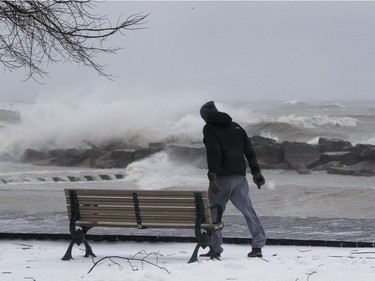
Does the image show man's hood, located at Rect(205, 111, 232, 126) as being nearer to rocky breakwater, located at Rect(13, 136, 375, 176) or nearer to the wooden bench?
the wooden bench

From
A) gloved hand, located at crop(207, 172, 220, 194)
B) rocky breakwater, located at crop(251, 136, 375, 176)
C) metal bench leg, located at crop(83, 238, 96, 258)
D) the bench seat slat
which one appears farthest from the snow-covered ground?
rocky breakwater, located at crop(251, 136, 375, 176)

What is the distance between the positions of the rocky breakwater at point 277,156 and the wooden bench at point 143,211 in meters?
19.3

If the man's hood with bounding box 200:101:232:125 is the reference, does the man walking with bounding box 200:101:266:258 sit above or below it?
below

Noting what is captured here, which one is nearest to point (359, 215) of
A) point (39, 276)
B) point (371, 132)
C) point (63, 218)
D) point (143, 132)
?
point (63, 218)

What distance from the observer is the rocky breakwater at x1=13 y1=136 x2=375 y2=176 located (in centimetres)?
2973

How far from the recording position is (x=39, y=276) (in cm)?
717

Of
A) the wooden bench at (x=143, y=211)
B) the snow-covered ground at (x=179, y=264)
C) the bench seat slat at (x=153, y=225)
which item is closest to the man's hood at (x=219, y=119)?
the wooden bench at (x=143, y=211)

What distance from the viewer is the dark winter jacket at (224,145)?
814 centimetres

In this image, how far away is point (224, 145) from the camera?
8219 mm

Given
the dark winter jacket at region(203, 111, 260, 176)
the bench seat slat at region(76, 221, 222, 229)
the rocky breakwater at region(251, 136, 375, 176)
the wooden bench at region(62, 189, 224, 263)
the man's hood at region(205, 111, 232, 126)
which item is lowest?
the rocky breakwater at region(251, 136, 375, 176)

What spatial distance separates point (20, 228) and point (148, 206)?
9.60 ft

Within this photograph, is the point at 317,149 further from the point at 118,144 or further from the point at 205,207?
the point at 205,207

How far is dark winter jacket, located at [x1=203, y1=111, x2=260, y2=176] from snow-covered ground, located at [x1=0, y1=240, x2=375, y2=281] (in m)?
0.82

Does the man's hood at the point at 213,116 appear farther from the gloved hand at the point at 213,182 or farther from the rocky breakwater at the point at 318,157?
the rocky breakwater at the point at 318,157
